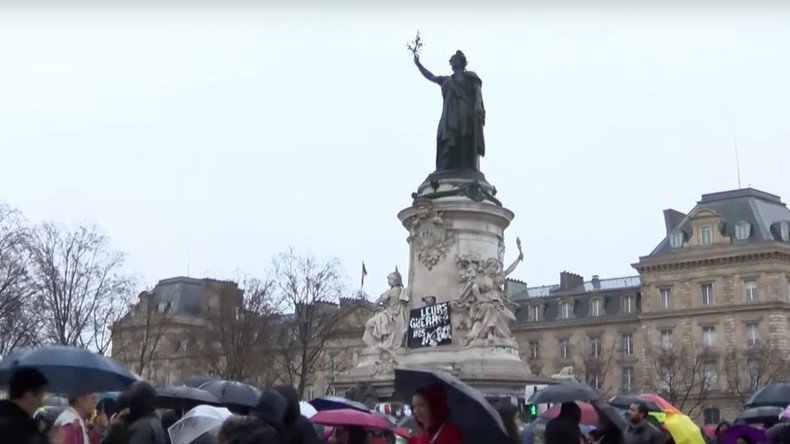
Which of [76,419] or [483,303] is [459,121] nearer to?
[483,303]

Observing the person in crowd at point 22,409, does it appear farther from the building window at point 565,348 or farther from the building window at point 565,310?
the building window at point 565,310

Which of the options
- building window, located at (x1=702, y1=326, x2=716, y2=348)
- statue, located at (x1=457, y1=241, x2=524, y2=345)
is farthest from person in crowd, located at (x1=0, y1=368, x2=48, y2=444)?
building window, located at (x1=702, y1=326, x2=716, y2=348)

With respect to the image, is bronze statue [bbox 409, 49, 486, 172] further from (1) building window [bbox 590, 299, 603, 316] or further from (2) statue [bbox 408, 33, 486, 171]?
(1) building window [bbox 590, 299, 603, 316]

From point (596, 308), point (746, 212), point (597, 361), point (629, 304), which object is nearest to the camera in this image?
point (746, 212)

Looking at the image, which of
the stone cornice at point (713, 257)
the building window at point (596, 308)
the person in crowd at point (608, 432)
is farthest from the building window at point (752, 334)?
the person in crowd at point (608, 432)

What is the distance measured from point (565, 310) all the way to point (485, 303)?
55.9m

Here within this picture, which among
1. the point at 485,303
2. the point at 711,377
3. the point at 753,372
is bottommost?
the point at 485,303

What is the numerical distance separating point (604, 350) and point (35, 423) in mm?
73940

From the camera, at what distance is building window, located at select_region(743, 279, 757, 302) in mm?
69875

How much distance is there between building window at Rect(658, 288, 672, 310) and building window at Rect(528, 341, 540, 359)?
1177cm

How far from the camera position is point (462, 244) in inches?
1127

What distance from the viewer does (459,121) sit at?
30875 mm

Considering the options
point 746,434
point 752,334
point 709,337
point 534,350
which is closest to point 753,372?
point 752,334

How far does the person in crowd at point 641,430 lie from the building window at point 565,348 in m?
70.8
